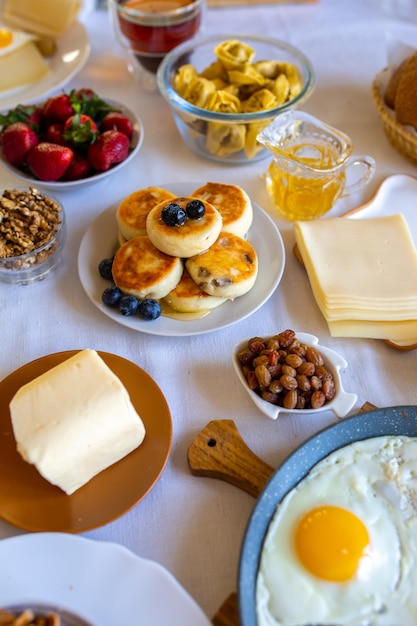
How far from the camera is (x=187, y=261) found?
1.16m

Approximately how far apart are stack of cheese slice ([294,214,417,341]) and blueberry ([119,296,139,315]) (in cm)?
39

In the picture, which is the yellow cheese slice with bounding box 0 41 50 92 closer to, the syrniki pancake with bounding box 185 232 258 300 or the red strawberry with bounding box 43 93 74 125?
the red strawberry with bounding box 43 93 74 125

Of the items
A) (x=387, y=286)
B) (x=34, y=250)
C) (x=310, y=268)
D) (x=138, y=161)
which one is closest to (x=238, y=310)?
(x=310, y=268)

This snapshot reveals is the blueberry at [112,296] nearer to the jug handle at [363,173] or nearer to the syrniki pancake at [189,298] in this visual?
the syrniki pancake at [189,298]

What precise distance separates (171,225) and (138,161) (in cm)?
50

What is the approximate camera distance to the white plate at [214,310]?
1140mm

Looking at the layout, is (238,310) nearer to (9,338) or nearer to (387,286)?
(387,286)

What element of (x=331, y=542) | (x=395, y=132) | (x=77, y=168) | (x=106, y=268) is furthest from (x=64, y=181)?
(x=331, y=542)

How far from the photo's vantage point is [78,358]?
3.13ft

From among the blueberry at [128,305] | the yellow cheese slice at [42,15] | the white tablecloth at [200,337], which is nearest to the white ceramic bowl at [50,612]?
the white tablecloth at [200,337]

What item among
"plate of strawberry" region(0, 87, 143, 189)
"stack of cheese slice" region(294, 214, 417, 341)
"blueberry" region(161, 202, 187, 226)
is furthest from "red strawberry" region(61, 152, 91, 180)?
"stack of cheese slice" region(294, 214, 417, 341)

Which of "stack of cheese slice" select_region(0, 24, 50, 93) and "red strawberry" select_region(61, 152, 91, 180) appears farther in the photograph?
"stack of cheese slice" select_region(0, 24, 50, 93)

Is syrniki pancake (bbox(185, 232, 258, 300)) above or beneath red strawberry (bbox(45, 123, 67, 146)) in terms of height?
beneath

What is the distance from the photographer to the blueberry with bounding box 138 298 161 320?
112cm
